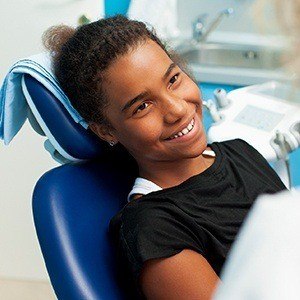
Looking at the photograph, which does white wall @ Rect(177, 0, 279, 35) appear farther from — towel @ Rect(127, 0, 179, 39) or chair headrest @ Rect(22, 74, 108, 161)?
chair headrest @ Rect(22, 74, 108, 161)

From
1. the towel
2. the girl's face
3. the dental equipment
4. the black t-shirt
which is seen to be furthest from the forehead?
the towel

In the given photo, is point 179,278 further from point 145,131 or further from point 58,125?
point 58,125

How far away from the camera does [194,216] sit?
4.58 feet

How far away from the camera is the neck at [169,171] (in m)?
1.48

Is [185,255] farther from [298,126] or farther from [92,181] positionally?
[298,126]

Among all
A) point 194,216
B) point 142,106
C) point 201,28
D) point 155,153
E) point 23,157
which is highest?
point 142,106

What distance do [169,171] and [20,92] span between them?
1.22 ft

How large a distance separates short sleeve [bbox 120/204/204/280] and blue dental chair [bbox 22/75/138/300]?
8cm

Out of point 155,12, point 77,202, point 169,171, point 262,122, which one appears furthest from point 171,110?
point 155,12

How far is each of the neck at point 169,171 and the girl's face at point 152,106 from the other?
0.14 feet

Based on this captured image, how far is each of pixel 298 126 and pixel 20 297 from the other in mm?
1343

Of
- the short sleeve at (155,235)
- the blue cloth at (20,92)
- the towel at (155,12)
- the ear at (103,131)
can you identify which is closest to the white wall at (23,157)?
the towel at (155,12)

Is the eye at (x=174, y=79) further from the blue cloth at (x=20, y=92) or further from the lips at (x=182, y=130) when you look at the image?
the blue cloth at (x=20, y=92)

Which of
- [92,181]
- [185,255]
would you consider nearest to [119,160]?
[92,181]
